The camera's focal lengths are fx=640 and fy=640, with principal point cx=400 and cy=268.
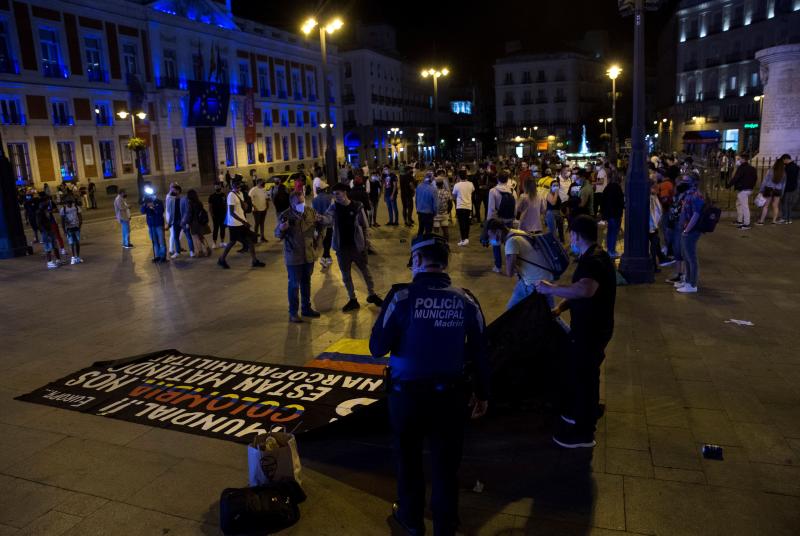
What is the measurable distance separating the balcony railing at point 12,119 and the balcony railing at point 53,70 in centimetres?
309

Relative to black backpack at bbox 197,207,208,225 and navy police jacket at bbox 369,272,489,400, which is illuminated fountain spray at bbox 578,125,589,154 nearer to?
black backpack at bbox 197,207,208,225

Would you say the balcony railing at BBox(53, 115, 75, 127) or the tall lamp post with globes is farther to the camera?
the balcony railing at BBox(53, 115, 75, 127)

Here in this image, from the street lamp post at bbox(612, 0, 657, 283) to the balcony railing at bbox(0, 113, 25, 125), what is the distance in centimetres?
3279

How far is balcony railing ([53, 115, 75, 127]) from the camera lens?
3544 centimetres

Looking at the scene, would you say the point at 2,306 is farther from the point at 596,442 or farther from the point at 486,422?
the point at 596,442

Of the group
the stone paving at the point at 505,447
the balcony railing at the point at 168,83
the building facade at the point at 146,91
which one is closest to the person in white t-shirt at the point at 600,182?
the stone paving at the point at 505,447

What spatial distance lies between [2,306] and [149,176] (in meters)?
33.6

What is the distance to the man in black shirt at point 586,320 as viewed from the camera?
4.40 m

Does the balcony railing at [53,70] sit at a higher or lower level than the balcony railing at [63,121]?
higher

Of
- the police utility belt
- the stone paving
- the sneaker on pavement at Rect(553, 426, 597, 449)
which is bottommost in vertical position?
the stone paving

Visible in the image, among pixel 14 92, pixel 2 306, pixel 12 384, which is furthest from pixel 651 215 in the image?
pixel 14 92

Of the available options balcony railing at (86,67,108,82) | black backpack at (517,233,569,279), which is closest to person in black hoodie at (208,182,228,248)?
black backpack at (517,233,569,279)

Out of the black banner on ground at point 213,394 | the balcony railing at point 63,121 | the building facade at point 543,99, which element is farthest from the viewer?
the building facade at point 543,99

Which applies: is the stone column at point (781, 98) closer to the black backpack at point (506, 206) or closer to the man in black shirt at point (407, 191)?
the man in black shirt at point (407, 191)
